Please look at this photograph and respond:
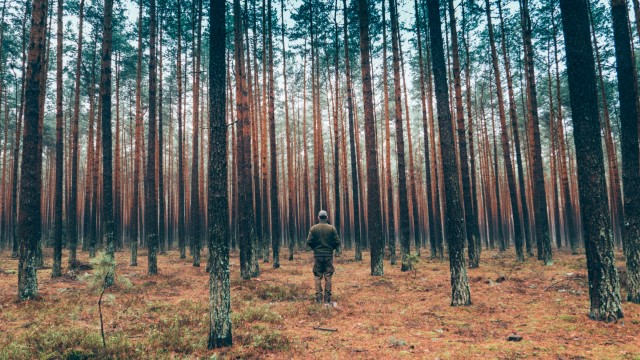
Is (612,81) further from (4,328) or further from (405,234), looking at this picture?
(4,328)

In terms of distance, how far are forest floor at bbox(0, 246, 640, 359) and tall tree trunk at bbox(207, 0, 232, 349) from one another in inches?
16.2

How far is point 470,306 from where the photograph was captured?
7590mm

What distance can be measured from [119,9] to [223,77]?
19117mm

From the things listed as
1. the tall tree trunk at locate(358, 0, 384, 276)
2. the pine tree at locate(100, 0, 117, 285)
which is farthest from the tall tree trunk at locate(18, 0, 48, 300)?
the tall tree trunk at locate(358, 0, 384, 276)

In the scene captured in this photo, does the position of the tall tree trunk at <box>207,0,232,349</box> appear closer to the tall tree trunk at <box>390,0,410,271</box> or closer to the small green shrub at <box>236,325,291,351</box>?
the small green shrub at <box>236,325,291,351</box>

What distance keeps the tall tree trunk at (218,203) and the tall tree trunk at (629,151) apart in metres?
8.30

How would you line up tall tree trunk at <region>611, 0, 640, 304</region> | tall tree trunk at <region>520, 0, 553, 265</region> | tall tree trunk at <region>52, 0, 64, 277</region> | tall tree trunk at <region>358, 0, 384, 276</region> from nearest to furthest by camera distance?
1. tall tree trunk at <region>611, 0, 640, 304</region>
2. tall tree trunk at <region>52, 0, 64, 277</region>
3. tall tree trunk at <region>358, 0, 384, 276</region>
4. tall tree trunk at <region>520, 0, 553, 265</region>

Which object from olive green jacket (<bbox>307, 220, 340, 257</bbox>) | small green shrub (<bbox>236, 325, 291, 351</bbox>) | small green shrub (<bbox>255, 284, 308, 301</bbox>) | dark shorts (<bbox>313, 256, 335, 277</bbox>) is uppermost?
olive green jacket (<bbox>307, 220, 340, 257</bbox>)

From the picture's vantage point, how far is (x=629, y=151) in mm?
7012

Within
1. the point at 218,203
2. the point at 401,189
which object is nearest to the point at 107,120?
the point at 218,203

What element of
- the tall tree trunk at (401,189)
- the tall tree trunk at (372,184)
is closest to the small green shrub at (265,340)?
the tall tree trunk at (372,184)

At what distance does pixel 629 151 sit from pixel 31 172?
14810 millimetres

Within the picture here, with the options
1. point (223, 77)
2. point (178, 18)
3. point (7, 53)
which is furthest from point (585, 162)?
point (7, 53)

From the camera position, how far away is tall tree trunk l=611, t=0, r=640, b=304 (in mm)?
6785
